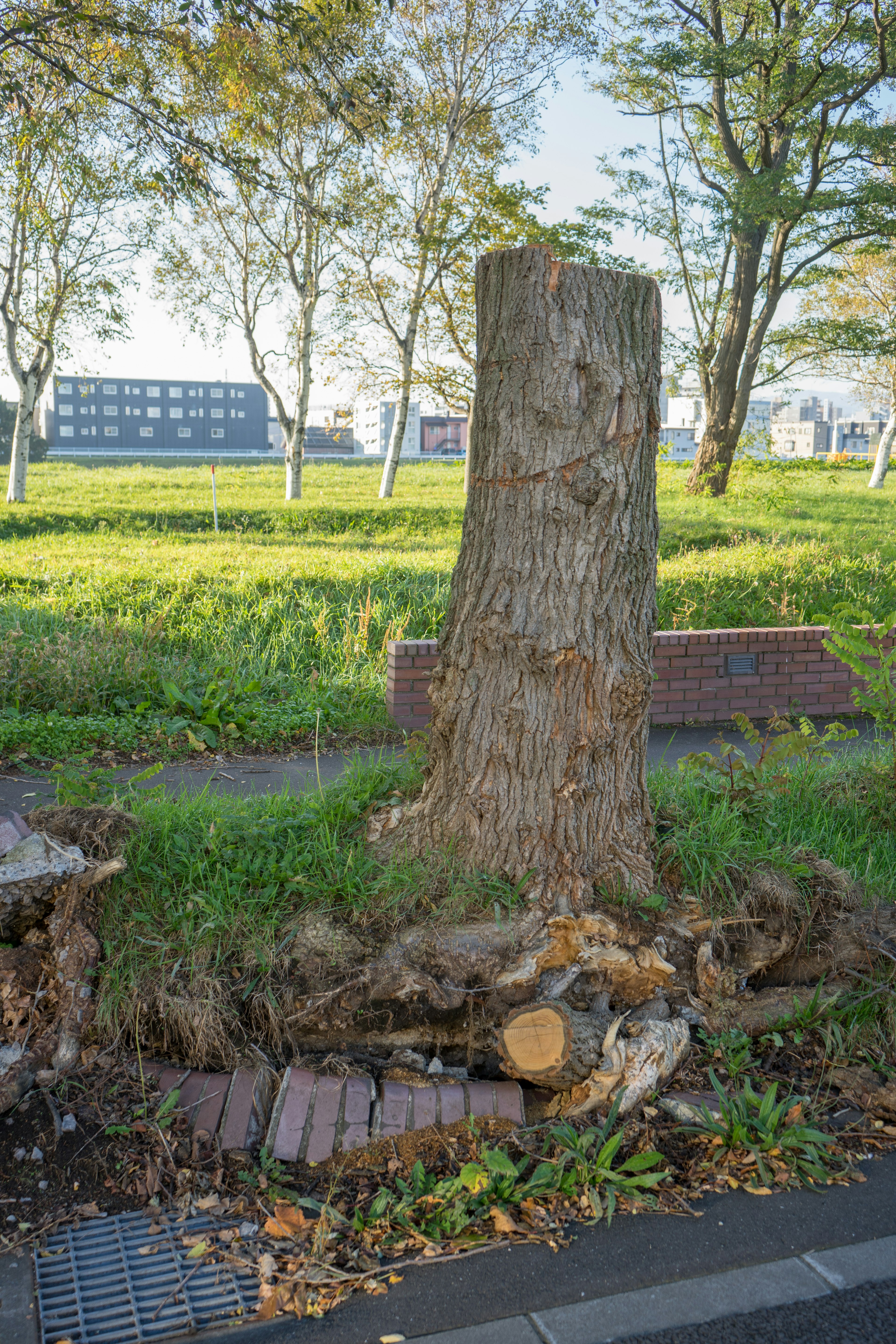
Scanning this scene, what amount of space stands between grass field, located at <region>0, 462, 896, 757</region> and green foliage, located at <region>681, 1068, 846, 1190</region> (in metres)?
3.59

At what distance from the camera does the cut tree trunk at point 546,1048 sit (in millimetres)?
2736

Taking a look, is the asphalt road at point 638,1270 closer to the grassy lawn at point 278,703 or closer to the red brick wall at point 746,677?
the grassy lawn at point 278,703

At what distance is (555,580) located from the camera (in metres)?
3.17

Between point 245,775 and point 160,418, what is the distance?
111159 mm

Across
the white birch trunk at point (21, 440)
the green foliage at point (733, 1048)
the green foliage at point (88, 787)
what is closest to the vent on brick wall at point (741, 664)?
the green foliage at point (733, 1048)

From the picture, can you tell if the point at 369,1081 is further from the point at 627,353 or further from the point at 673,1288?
the point at 627,353

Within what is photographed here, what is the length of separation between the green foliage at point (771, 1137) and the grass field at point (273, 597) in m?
3.59

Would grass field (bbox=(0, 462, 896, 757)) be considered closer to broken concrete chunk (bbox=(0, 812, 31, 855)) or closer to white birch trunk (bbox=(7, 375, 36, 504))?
white birch trunk (bbox=(7, 375, 36, 504))

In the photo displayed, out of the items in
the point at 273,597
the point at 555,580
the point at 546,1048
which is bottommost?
the point at 546,1048

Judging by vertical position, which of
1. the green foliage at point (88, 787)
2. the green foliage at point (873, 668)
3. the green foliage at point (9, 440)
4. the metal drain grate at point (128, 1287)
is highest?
the green foliage at point (9, 440)

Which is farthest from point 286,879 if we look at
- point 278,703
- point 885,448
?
point 885,448

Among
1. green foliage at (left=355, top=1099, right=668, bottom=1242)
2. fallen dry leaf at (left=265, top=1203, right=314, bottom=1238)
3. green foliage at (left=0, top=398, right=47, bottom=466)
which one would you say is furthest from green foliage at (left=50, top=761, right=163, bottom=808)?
green foliage at (left=0, top=398, right=47, bottom=466)

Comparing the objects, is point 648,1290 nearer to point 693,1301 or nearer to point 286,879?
point 693,1301

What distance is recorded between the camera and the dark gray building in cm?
10112
